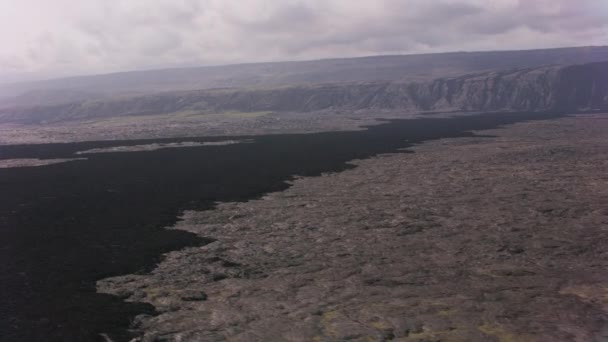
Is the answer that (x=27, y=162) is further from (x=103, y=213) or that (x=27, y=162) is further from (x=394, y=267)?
(x=394, y=267)

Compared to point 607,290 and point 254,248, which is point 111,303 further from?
point 607,290

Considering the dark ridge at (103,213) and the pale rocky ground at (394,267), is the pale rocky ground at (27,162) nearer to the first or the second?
the dark ridge at (103,213)

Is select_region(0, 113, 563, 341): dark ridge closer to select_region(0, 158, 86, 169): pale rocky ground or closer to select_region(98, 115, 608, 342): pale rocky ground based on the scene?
select_region(98, 115, 608, 342): pale rocky ground

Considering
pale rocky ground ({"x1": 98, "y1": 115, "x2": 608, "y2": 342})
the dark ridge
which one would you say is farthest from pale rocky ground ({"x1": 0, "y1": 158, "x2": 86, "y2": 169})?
pale rocky ground ({"x1": 98, "y1": 115, "x2": 608, "y2": 342})

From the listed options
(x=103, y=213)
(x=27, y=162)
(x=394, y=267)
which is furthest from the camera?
Answer: (x=27, y=162)

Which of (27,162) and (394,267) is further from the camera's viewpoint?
(27,162)

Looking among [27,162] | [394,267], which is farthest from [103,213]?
[27,162]
